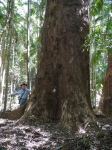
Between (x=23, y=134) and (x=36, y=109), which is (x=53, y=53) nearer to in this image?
(x=36, y=109)

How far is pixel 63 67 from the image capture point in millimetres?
9844

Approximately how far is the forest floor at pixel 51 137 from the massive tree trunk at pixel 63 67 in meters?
0.53

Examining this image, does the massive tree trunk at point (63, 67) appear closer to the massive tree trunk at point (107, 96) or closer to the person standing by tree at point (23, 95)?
the person standing by tree at point (23, 95)

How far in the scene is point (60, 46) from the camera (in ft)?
32.9

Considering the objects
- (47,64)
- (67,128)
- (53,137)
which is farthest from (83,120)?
(47,64)

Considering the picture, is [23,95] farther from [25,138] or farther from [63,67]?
A: [25,138]

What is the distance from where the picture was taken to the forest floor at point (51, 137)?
23.6ft

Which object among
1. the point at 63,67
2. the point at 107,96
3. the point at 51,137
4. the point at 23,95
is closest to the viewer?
the point at 51,137

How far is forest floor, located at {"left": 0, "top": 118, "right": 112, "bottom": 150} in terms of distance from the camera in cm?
718

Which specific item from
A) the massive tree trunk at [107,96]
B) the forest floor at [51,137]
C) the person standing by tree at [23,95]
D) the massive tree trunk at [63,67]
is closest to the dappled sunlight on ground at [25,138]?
the forest floor at [51,137]

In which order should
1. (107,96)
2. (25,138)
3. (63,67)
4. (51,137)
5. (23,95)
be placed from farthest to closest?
1. (107,96)
2. (23,95)
3. (63,67)
4. (51,137)
5. (25,138)

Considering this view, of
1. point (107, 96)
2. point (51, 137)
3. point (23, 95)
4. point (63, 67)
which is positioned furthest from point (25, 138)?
point (107, 96)

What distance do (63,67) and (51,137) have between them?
2.25m

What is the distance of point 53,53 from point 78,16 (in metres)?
1.30
